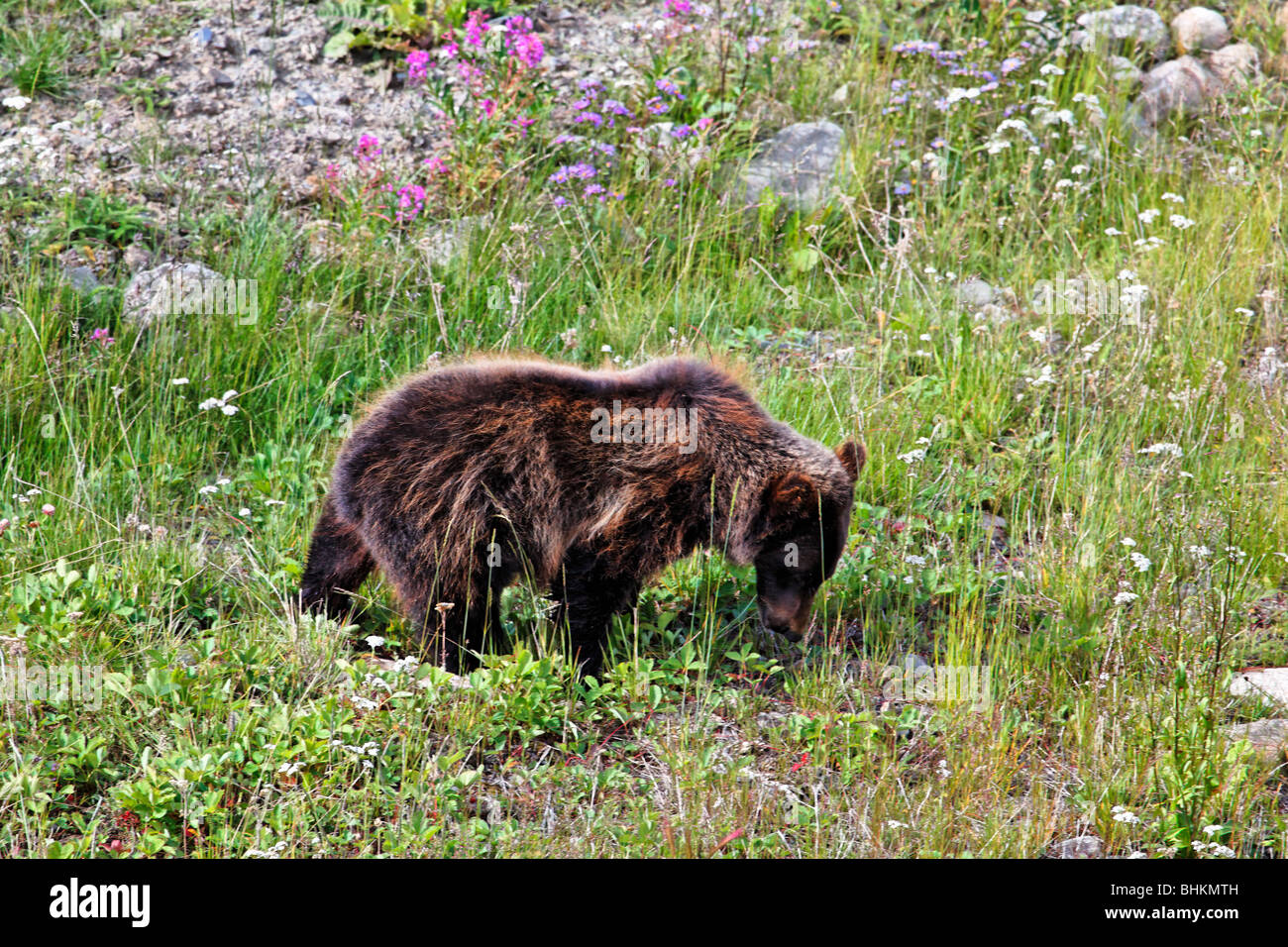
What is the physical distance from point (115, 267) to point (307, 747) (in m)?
4.10

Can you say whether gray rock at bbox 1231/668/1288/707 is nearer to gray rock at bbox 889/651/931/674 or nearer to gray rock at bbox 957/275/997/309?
gray rock at bbox 889/651/931/674

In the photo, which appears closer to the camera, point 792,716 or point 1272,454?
point 792,716

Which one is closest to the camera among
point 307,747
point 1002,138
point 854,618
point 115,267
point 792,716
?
point 307,747

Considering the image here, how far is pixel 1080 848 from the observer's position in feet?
14.0

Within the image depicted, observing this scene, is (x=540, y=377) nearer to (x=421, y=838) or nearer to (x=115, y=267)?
(x=421, y=838)

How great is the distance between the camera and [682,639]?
5.52 metres

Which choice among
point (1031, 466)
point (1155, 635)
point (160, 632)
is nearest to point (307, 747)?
point (160, 632)

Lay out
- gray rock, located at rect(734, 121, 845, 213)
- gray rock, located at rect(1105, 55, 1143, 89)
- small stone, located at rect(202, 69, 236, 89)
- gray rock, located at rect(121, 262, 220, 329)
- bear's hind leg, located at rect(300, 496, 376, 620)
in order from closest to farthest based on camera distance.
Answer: bear's hind leg, located at rect(300, 496, 376, 620) → gray rock, located at rect(121, 262, 220, 329) → gray rock, located at rect(734, 121, 845, 213) → small stone, located at rect(202, 69, 236, 89) → gray rock, located at rect(1105, 55, 1143, 89)

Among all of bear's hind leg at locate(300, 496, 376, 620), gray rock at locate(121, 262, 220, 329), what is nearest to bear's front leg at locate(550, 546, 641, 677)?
bear's hind leg at locate(300, 496, 376, 620)

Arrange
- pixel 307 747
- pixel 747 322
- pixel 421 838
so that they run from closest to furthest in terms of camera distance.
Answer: pixel 421 838 < pixel 307 747 < pixel 747 322

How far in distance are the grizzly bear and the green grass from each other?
0.27 metres

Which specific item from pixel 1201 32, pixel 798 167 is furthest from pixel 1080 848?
pixel 1201 32

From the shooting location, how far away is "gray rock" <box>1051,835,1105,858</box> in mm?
4254

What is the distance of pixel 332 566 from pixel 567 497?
3.59 ft
